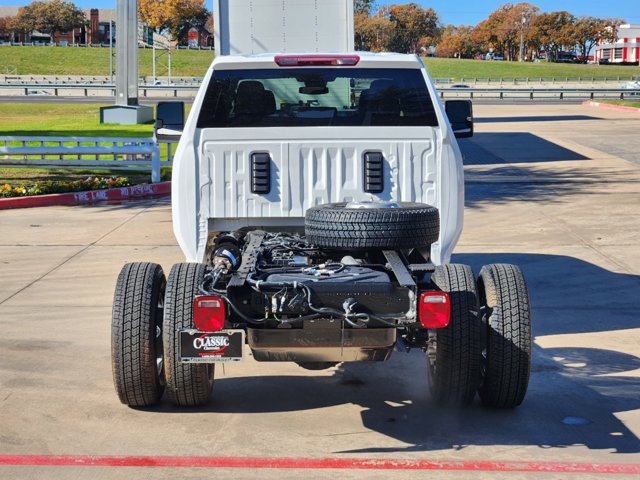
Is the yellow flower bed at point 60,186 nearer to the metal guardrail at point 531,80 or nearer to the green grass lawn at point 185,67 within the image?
the metal guardrail at point 531,80

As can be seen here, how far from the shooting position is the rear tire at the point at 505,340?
5754mm

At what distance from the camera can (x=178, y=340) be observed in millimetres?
5543

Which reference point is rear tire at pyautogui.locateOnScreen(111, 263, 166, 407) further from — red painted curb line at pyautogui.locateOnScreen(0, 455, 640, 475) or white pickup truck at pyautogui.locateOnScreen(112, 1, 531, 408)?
red painted curb line at pyautogui.locateOnScreen(0, 455, 640, 475)

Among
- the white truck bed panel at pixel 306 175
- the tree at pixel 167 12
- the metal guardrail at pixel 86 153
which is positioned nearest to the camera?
the white truck bed panel at pixel 306 175

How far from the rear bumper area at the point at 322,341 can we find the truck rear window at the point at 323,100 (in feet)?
7.05

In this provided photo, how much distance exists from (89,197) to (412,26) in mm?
109763

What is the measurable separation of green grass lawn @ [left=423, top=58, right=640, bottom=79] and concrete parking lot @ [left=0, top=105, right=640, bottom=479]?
78.6 m

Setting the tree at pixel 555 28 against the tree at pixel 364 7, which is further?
the tree at pixel 555 28

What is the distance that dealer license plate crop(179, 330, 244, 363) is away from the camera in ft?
17.3

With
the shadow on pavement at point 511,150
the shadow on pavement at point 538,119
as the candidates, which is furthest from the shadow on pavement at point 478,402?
the shadow on pavement at point 538,119

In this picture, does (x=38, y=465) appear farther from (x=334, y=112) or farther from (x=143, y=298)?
(x=334, y=112)

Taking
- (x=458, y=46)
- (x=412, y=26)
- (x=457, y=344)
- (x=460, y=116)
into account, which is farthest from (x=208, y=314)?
(x=458, y=46)

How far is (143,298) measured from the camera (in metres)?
5.79

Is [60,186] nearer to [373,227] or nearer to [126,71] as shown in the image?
[373,227]
